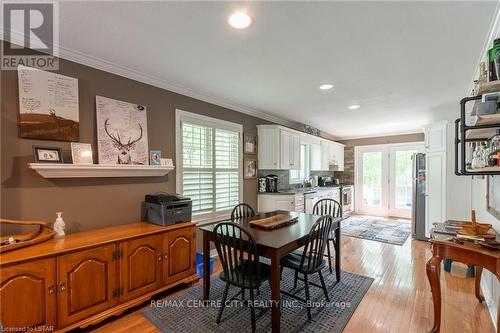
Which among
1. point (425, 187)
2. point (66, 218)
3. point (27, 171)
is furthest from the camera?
point (425, 187)

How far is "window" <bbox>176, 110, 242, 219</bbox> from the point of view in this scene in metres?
3.34

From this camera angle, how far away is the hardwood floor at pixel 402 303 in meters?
2.10

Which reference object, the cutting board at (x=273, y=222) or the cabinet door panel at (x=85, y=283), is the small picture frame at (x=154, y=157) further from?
the cutting board at (x=273, y=222)

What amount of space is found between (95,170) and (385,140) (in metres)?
6.99

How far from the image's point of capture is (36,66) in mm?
2135

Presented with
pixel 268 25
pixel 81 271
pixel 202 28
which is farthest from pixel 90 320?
pixel 268 25

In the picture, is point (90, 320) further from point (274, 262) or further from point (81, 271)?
point (274, 262)

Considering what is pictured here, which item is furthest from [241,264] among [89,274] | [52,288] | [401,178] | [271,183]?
[401,178]

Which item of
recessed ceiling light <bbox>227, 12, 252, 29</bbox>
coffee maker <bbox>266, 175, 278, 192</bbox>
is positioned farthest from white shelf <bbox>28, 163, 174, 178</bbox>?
coffee maker <bbox>266, 175, 278, 192</bbox>

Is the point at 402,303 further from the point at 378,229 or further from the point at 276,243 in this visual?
the point at 378,229

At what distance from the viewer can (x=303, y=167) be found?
5.93m

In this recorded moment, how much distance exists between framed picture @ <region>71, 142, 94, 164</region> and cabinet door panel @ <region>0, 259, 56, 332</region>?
92 centimetres

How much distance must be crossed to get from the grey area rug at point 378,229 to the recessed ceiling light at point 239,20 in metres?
4.43

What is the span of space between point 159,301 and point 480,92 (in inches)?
128
